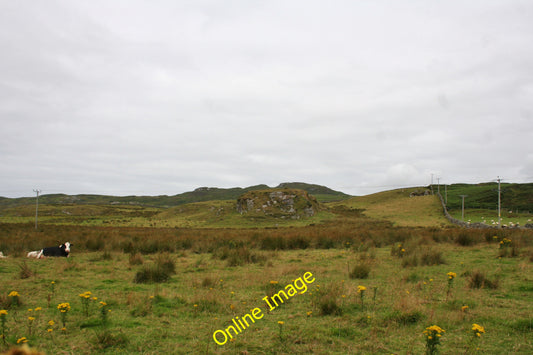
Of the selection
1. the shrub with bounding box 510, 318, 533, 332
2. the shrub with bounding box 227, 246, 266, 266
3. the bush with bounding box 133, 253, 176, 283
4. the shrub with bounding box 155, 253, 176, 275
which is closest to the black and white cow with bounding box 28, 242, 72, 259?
the shrub with bounding box 155, 253, 176, 275

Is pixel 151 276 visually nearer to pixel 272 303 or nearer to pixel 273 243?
pixel 272 303

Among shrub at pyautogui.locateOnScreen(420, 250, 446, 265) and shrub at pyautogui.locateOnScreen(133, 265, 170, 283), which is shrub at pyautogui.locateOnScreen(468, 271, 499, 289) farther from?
shrub at pyautogui.locateOnScreen(133, 265, 170, 283)

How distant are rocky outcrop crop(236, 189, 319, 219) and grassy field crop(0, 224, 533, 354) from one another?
39213 millimetres

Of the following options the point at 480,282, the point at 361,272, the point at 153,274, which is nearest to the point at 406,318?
the point at 480,282

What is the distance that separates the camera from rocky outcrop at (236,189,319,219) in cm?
5298

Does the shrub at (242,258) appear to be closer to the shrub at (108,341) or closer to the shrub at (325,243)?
the shrub at (325,243)

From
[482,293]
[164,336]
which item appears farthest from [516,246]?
[164,336]

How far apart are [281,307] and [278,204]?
4773 cm

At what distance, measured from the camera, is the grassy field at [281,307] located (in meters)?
5.44

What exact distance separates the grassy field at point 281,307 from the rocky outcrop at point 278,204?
39213 mm

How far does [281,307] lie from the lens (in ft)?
25.1

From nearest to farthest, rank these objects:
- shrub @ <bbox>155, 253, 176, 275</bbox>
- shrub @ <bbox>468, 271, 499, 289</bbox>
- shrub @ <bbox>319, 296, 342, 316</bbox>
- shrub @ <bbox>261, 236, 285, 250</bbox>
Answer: shrub @ <bbox>319, 296, 342, 316</bbox> < shrub @ <bbox>468, 271, 499, 289</bbox> < shrub @ <bbox>155, 253, 176, 275</bbox> < shrub @ <bbox>261, 236, 285, 250</bbox>

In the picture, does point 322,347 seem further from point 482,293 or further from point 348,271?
point 348,271

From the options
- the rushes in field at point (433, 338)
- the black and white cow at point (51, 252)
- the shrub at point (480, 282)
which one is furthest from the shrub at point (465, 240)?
the black and white cow at point (51, 252)
